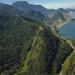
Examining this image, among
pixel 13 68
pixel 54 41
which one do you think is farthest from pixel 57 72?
pixel 54 41

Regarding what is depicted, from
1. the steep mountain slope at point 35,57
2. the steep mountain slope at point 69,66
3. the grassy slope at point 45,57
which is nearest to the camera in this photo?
the steep mountain slope at point 69,66

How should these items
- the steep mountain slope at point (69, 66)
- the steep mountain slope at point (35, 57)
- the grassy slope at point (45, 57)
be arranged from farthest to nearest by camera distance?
1. the steep mountain slope at point (35, 57)
2. the grassy slope at point (45, 57)
3. the steep mountain slope at point (69, 66)

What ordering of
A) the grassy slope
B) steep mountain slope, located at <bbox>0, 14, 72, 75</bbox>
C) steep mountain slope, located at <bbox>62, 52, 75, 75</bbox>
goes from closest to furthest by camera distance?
steep mountain slope, located at <bbox>62, 52, 75, 75</bbox> → the grassy slope → steep mountain slope, located at <bbox>0, 14, 72, 75</bbox>

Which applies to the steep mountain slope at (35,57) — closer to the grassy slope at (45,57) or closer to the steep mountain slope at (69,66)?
the grassy slope at (45,57)

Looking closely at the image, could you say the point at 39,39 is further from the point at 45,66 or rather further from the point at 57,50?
the point at 45,66

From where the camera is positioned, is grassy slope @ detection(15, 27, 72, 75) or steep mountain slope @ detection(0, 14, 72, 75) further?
steep mountain slope @ detection(0, 14, 72, 75)

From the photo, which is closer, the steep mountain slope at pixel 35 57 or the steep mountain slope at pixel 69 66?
the steep mountain slope at pixel 69 66

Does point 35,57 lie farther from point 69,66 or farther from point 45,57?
point 69,66

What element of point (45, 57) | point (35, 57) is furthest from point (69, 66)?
point (35, 57)

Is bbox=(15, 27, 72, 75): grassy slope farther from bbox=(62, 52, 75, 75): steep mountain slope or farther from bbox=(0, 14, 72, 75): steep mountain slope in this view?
bbox=(62, 52, 75, 75): steep mountain slope

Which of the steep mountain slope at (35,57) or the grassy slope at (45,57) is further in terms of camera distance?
the steep mountain slope at (35,57)

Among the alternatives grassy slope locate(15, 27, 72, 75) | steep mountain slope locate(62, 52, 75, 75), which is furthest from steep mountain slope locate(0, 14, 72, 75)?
steep mountain slope locate(62, 52, 75, 75)

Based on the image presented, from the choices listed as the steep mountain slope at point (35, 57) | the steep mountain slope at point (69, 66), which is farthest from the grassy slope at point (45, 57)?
the steep mountain slope at point (69, 66)
